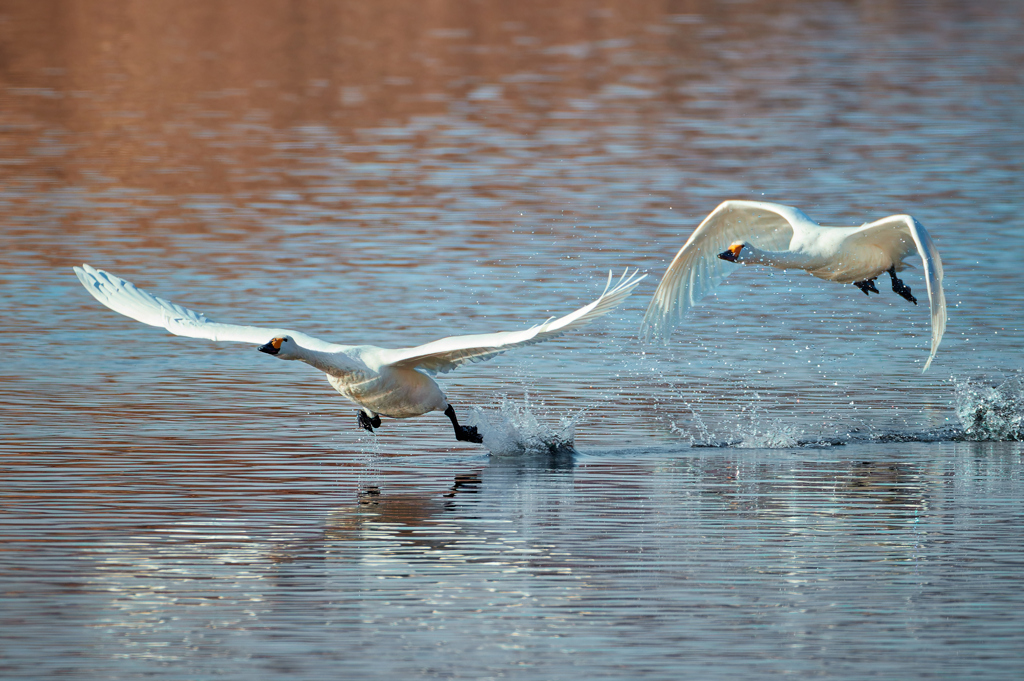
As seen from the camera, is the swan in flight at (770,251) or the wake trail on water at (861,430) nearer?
the wake trail on water at (861,430)

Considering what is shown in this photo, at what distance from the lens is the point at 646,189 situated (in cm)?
2762

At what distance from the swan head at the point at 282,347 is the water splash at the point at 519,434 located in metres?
1.86

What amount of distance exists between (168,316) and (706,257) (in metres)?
5.03

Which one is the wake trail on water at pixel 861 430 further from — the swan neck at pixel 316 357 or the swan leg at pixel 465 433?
the swan neck at pixel 316 357

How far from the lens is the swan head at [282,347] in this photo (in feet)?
44.7

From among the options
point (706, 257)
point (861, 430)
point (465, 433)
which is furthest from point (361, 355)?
point (861, 430)

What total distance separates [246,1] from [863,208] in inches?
1442

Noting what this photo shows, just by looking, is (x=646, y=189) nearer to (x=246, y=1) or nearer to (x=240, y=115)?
(x=240, y=115)

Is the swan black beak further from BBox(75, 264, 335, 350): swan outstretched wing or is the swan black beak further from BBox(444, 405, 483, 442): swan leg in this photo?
BBox(75, 264, 335, 350): swan outstretched wing

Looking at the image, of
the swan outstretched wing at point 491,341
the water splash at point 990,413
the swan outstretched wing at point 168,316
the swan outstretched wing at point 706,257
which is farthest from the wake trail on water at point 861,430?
the swan outstretched wing at point 168,316

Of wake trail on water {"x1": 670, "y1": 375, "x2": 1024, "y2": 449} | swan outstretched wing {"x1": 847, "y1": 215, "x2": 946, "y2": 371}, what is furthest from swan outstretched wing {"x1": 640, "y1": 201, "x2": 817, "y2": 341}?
wake trail on water {"x1": 670, "y1": 375, "x2": 1024, "y2": 449}

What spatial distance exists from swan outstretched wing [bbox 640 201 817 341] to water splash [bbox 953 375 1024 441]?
206 centimetres

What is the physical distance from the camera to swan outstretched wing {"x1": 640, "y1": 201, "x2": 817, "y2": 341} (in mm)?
16266

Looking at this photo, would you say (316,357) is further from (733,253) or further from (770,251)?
(770,251)
